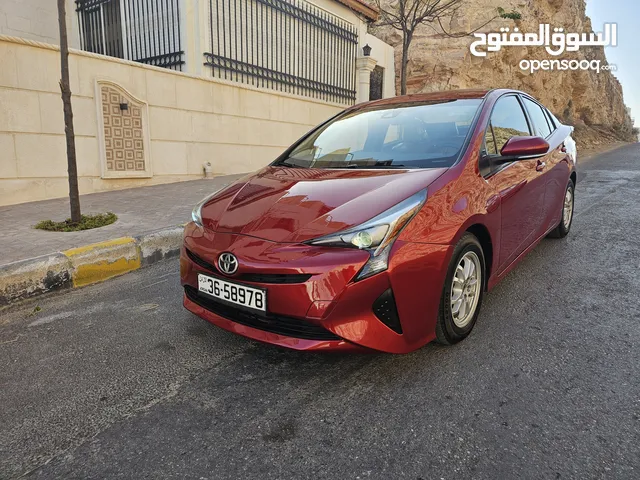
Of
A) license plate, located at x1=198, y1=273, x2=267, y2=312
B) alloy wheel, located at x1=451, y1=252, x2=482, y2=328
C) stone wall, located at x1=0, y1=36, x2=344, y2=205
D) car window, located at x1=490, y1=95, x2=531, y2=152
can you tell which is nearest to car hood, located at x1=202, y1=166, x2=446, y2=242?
license plate, located at x1=198, y1=273, x2=267, y2=312

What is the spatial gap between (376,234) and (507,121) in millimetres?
1932

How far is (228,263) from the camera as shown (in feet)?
7.27

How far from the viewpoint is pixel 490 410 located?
6.43 ft

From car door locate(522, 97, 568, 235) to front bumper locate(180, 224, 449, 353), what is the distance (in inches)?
78.5

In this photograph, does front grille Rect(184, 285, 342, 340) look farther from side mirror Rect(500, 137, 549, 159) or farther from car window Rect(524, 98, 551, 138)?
car window Rect(524, 98, 551, 138)

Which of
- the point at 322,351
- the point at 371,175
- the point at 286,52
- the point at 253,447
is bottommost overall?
the point at 253,447

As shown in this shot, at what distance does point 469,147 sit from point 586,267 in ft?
6.25

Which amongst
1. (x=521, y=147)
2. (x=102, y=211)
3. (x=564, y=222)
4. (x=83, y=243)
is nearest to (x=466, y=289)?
(x=521, y=147)

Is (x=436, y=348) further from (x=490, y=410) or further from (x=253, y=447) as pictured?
(x=253, y=447)

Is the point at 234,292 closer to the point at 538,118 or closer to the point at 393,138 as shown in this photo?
the point at 393,138

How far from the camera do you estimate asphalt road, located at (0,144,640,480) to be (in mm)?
1679

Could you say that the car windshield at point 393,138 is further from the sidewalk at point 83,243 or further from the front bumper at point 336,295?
the sidewalk at point 83,243

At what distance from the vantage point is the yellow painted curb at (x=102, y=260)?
3.77 metres

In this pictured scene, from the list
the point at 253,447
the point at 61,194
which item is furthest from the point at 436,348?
the point at 61,194
